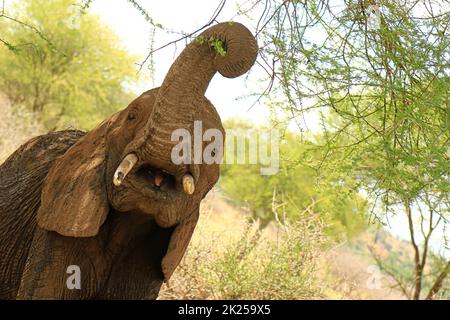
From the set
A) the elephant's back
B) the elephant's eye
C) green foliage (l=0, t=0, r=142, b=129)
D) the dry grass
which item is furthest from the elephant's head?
green foliage (l=0, t=0, r=142, b=129)

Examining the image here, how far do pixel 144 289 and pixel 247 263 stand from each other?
3.63 metres

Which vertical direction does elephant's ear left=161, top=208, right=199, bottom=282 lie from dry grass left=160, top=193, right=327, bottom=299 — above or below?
below

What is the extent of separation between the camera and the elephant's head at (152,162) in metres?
3.05

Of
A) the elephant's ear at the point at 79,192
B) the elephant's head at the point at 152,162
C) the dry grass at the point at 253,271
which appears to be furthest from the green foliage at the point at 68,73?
the elephant's head at the point at 152,162

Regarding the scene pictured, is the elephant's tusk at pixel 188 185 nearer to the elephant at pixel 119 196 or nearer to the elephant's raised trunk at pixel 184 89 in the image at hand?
the elephant at pixel 119 196

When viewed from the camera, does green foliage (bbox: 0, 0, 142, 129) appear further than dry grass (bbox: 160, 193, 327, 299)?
Yes

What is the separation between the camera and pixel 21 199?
4062mm

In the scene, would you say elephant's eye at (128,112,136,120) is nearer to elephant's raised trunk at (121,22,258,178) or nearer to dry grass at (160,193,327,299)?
elephant's raised trunk at (121,22,258,178)

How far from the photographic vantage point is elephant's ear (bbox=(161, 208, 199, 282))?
11.4ft

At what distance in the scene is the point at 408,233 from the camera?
347 inches

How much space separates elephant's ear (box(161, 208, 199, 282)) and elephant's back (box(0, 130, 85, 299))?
81 centimetres

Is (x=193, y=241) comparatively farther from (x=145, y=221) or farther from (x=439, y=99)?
(x=439, y=99)

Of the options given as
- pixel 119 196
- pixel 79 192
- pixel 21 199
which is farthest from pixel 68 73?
pixel 119 196

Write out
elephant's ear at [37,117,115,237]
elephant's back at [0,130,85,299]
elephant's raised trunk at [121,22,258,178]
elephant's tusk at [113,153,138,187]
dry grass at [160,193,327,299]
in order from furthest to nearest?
dry grass at [160,193,327,299], elephant's back at [0,130,85,299], elephant's ear at [37,117,115,237], elephant's tusk at [113,153,138,187], elephant's raised trunk at [121,22,258,178]
